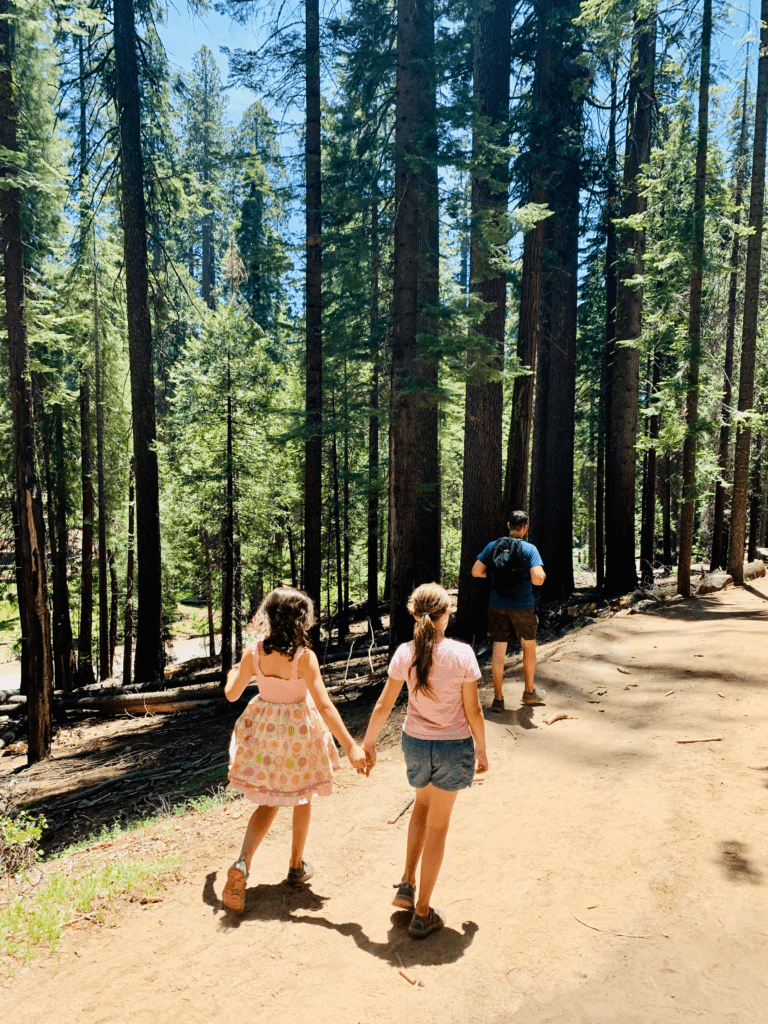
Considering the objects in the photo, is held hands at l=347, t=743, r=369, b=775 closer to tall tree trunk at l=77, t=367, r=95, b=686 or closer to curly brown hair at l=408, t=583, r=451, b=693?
curly brown hair at l=408, t=583, r=451, b=693

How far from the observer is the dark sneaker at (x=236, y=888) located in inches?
159

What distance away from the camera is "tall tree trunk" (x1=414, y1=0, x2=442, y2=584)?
31.7 feet

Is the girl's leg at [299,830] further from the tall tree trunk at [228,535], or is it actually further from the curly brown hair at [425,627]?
the tall tree trunk at [228,535]

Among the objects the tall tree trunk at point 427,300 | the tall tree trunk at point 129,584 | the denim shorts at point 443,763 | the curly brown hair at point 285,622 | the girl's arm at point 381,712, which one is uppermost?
the tall tree trunk at point 427,300

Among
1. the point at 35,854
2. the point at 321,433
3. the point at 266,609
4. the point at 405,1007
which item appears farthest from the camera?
the point at 321,433

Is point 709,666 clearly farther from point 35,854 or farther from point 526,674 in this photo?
point 35,854

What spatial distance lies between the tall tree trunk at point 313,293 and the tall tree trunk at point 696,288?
775 centimetres

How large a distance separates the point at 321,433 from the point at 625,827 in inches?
A: 345

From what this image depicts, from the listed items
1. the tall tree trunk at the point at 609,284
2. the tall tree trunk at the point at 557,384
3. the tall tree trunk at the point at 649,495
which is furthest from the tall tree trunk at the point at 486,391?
the tall tree trunk at the point at 649,495

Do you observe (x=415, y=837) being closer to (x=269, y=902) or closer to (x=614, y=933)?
(x=269, y=902)

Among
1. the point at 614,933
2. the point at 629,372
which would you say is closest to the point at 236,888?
the point at 614,933

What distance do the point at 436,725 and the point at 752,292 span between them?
1508cm

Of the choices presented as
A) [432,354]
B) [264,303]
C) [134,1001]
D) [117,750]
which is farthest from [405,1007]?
[264,303]

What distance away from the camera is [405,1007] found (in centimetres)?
322
